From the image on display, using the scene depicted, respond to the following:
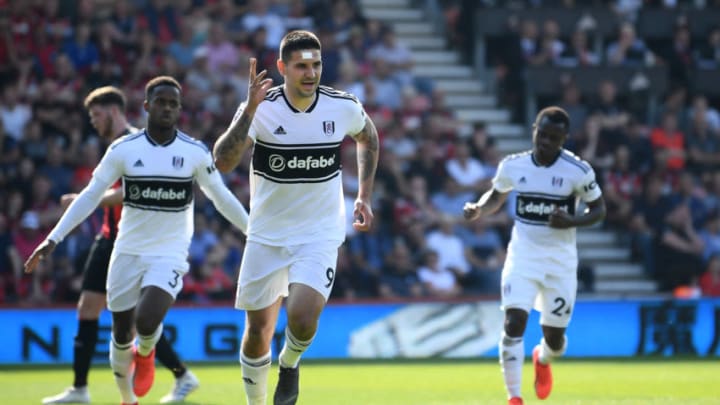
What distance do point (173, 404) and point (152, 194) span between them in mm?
2392

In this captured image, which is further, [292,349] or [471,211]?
[471,211]

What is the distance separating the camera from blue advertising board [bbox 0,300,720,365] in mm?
16906

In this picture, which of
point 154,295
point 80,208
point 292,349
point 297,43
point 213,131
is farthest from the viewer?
point 213,131

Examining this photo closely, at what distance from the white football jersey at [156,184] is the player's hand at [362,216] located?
5.38 feet

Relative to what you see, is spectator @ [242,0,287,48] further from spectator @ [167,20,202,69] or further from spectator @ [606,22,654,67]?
spectator @ [606,22,654,67]

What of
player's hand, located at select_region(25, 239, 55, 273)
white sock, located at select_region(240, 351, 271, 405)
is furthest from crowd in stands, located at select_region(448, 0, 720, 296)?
player's hand, located at select_region(25, 239, 55, 273)

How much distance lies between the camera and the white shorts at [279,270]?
890 centimetres

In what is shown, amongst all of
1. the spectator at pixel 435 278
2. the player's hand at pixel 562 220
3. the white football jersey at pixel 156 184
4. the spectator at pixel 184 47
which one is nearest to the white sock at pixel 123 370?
the white football jersey at pixel 156 184

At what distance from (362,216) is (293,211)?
471 mm

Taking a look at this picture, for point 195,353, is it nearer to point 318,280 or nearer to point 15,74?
point 15,74

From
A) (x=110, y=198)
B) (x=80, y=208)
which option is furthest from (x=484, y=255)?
(x=80, y=208)

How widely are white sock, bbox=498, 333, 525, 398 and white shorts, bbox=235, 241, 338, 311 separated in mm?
2291

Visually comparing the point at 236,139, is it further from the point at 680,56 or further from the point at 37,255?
the point at 680,56

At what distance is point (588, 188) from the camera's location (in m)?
11.5
